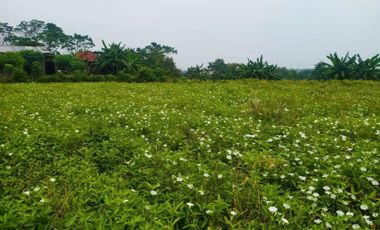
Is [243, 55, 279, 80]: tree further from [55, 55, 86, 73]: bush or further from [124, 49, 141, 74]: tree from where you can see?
[55, 55, 86, 73]: bush

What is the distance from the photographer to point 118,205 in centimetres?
352

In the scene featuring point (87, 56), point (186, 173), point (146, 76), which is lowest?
point (186, 173)

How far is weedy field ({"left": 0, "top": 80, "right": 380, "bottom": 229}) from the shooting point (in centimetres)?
343

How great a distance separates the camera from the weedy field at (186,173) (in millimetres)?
3434

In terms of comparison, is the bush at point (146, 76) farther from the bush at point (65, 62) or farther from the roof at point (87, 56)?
the roof at point (87, 56)

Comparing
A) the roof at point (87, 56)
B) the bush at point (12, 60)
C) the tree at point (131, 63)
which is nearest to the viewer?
the bush at point (12, 60)

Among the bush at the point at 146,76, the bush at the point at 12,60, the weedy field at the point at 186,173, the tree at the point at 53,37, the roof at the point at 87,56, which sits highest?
the tree at the point at 53,37

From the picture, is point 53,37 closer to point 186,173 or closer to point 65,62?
point 65,62

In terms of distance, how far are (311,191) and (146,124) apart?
410cm

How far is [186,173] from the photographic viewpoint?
15.1 ft

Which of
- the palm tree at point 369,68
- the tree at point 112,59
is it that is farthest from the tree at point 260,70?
the tree at point 112,59

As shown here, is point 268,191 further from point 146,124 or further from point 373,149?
point 146,124

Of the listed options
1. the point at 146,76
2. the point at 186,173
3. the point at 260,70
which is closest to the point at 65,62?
the point at 146,76

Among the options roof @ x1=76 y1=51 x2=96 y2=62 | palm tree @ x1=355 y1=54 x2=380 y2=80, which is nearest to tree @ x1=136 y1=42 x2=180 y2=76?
roof @ x1=76 y1=51 x2=96 y2=62
